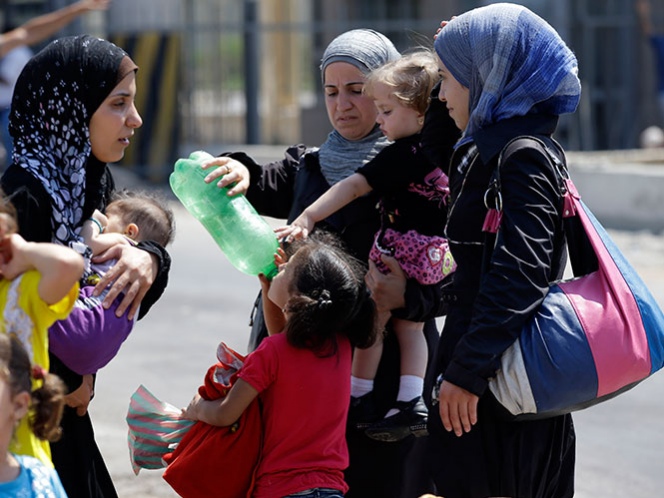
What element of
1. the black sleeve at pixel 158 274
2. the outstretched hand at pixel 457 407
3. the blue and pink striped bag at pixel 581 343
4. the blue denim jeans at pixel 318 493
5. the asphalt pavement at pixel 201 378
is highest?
the black sleeve at pixel 158 274

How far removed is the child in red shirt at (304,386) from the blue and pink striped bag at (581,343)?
0.50 m

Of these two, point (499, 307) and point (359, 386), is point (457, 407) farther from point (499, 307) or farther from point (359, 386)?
point (359, 386)

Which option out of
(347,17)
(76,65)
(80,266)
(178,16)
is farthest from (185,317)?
(347,17)

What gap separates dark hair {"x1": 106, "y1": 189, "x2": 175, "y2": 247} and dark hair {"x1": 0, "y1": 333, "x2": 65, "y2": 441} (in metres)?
1.10

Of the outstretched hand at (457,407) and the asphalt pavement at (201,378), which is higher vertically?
the outstretched hand at (457,407)

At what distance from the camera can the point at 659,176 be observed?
460 inches

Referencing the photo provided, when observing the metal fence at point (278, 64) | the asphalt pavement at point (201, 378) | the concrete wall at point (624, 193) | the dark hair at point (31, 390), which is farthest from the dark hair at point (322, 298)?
the metal fence at point (278, 64)

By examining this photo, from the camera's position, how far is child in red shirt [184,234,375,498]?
3520 mm

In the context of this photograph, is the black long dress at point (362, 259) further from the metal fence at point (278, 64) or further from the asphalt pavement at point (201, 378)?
the metal fence at point (278, 64)

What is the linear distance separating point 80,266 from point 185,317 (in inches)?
240

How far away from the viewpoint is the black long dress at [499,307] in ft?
10.6

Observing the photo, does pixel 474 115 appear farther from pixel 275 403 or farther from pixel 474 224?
pixel 275 403

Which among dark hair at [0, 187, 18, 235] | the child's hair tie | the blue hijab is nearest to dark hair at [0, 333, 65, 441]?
the child's hair tie

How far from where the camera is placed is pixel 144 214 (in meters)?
3.91
